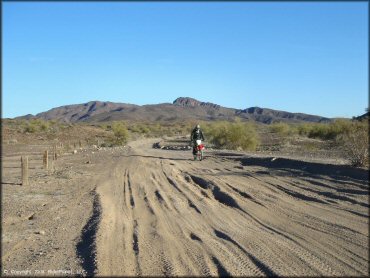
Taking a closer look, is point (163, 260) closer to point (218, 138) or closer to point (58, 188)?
point (58, 188)

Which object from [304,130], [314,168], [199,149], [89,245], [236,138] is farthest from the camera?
[304,130]

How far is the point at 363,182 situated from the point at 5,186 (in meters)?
13.2

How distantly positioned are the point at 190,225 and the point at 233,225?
99 cm

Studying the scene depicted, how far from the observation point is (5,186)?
65.1ft

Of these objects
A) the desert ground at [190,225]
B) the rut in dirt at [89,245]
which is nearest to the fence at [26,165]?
the desert ground at [190,225]

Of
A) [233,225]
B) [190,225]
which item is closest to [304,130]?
[233,225]

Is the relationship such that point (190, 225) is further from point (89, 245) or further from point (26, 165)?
point (26, 165)

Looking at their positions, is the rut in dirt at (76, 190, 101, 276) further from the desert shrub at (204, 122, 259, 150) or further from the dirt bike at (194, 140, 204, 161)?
the desert shrub at (204, 122, 259, 150)

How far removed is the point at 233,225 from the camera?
12.0 meters

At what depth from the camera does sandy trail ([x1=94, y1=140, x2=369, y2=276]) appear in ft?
28.6

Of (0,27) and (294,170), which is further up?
(0,27)

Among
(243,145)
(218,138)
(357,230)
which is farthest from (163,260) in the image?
(218,138)

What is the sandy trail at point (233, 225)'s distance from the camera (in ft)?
28.6

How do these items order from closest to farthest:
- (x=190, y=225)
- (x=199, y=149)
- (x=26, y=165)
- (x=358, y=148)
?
(x=190, y=225), (x=26, y=165), (x=358, y=148), (x=199, y=149)
